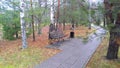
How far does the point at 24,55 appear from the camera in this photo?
1060 cm

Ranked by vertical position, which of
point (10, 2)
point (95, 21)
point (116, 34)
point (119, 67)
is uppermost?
point (10, 2)

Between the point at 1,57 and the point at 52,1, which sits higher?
the point at 52,1

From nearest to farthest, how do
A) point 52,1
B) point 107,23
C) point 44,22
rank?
point 107,23 → point 44,22 → point 52,1

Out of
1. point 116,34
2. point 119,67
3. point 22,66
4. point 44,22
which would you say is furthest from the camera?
point 44,22

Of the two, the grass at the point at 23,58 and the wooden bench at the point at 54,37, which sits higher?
the wooden bench at the point at 54,37

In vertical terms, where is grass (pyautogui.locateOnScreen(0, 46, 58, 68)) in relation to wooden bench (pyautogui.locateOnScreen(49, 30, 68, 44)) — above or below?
below

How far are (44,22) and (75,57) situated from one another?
19.2 ft

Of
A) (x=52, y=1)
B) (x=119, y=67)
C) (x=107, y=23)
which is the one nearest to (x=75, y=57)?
(x=119, y=67)

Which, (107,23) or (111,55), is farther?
(111,55)

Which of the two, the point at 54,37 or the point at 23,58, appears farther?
the point at 54,37

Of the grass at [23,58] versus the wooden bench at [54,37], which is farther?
the wooden bench at [54,37]

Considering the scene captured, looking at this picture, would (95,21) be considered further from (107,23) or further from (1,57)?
(1,57)

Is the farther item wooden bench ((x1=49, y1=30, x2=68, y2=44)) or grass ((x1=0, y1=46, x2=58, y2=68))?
wooden bench ((x1=49, y1=30, x2=68, y2=44))

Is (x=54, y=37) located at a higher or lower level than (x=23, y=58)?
higher
